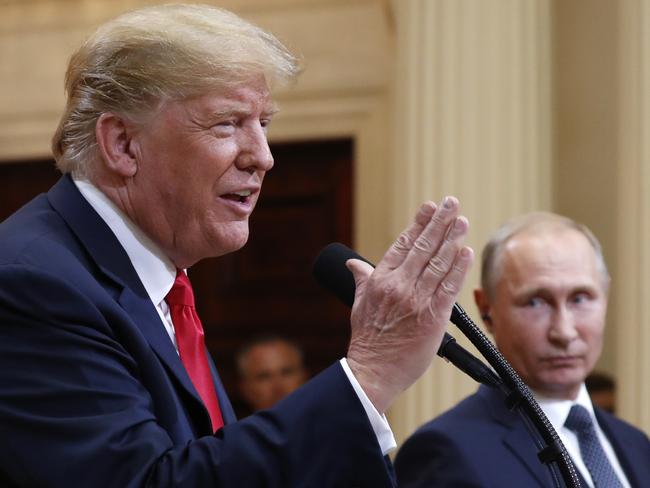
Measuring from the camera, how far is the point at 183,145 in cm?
204

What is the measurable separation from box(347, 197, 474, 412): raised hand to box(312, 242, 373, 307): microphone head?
18cm

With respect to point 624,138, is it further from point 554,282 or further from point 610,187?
point 554,282

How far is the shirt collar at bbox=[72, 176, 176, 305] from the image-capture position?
2033mm

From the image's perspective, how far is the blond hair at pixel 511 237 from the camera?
10.3 feet

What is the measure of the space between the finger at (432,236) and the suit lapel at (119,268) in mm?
425

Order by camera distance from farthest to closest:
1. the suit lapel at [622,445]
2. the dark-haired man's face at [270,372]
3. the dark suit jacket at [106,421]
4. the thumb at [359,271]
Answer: the dark-haired man's face at [270,372] < the suit lapel at [622,445] < the thumb at [359,271] < the dark suit jacket at [106,421]

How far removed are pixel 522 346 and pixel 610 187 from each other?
2.96 m

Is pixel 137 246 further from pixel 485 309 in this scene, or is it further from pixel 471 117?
pixel 471 117

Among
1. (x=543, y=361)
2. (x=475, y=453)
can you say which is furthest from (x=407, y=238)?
(x=543, y=361)

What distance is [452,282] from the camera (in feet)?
5.66

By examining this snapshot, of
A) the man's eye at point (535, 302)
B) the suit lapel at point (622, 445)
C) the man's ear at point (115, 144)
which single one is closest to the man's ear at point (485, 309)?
the man's eye at point (535, 302)

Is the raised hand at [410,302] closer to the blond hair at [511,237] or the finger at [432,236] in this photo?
the finger at [432,236]

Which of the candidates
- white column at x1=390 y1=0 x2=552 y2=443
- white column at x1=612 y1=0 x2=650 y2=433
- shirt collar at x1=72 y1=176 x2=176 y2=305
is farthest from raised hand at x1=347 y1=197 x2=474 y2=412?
white column at x1=390 y1=0 x2=552 y2=443

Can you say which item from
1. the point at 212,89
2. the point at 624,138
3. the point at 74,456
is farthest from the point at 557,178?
the point at 74,456
